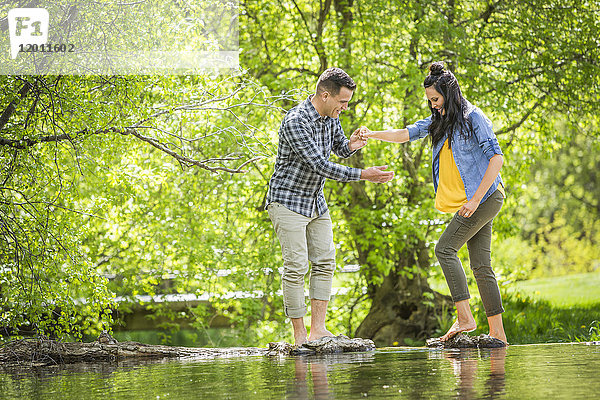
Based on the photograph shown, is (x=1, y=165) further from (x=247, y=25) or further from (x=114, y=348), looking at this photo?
(x=247, y=25)

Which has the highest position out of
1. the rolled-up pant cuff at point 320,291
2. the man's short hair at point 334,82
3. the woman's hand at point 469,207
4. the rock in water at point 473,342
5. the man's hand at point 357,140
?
the man's short hair at point 334,82

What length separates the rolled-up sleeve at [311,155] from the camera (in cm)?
436

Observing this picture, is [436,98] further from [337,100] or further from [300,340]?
[300,340]

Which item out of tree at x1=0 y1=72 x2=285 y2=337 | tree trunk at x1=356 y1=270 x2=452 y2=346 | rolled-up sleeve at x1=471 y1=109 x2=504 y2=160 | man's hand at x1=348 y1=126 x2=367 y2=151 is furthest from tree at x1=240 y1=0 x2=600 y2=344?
rolled-up sleeve at x1=471 y1=109 x2=504 y2=160

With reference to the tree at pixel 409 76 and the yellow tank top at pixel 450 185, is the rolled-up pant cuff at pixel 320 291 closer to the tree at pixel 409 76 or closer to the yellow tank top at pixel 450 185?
the yellow tank top at pixel 450 185

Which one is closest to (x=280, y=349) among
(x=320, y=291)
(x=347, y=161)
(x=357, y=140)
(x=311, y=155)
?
(x=320, y=291)

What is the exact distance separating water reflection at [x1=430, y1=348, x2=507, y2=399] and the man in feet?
3.08

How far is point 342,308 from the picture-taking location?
381 inches

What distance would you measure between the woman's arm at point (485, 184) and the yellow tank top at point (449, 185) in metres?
0.21

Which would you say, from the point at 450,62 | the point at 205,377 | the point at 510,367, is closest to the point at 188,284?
the point at 450,62

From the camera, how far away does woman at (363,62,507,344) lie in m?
4.34

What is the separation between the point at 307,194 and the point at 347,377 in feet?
5.62

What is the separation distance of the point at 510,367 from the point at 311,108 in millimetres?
2140

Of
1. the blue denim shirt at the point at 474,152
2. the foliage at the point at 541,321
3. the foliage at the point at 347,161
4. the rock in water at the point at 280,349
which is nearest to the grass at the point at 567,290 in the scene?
the foliage at the point at 541,321
